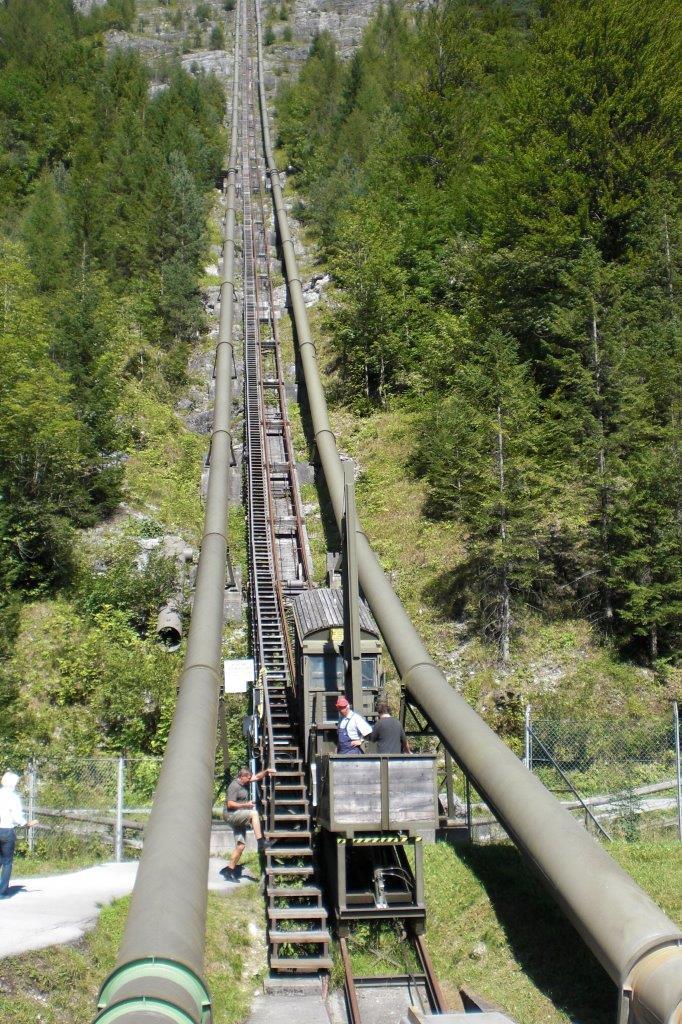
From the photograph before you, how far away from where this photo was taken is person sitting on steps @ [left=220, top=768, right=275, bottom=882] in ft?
41.7

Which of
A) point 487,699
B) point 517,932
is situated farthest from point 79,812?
point 487,699

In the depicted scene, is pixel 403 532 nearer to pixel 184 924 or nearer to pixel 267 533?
pixel 267 533

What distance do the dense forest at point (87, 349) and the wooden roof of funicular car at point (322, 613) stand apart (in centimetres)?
696

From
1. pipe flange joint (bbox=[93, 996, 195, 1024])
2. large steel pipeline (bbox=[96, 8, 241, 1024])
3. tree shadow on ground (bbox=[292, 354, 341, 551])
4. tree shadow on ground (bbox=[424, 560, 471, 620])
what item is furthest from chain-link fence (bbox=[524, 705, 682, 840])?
tree shadow on ground (bbox=[292, 354, 341, 551])

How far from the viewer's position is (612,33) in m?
30.4

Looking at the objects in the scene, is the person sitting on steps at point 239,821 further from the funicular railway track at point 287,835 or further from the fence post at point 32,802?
the fence post at point 32,802

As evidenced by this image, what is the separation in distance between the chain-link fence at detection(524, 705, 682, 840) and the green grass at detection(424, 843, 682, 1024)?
4.03 ft

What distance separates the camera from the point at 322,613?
48.3ft

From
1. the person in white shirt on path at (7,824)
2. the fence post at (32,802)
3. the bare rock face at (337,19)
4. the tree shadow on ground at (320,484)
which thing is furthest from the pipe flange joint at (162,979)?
the bare rock face at (337,19)

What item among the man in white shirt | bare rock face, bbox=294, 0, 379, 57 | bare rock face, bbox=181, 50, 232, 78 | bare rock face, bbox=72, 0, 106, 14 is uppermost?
bare rock face, bbox=72, 0, 106, 14

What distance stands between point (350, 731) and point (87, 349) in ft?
79.2

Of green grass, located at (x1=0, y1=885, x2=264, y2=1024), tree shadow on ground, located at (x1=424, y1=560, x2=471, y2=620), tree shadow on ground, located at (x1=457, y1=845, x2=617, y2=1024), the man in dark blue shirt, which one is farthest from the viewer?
tree shadow on ground, located at (x1=424, y1=560, x2=471, y2=620)

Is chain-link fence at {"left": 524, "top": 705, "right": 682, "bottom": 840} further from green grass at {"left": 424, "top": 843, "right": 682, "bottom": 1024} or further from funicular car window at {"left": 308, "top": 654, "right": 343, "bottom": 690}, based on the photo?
funicular car window at {"left": 308, "top": 654, "right": 343, "bottom": 690}

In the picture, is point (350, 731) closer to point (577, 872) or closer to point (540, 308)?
point (577, 872)
